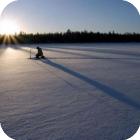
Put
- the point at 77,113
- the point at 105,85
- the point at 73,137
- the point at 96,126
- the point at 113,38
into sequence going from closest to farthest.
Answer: the point at 73,137 → the point at 96,126 → the point at 77,113 → the point at 105,85 → the point at 113,38

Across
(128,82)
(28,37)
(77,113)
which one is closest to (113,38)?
(28,37)

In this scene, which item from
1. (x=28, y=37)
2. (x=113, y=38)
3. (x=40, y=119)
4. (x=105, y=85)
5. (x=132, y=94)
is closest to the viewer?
(x=40, y=119)

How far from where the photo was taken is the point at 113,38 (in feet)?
112

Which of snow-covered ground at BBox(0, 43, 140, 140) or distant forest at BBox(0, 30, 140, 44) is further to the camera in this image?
distant forest at BBox(0, 30, 140, 44)

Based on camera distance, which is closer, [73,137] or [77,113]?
[73,137]

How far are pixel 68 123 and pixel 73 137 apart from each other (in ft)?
1.53

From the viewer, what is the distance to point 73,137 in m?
3.18

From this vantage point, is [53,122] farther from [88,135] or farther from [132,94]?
[132,94]

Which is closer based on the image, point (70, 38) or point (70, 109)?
point (70, 109)

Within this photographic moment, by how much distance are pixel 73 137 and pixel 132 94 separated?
2358 millimetres

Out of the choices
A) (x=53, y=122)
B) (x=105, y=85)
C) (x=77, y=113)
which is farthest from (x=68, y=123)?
(x=105, y=85)

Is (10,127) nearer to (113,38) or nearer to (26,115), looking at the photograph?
(26,115)

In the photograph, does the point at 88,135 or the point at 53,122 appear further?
the point at 53,122

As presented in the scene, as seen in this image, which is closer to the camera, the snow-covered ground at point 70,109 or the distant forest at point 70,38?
the snow-covered ground at point 70,109
